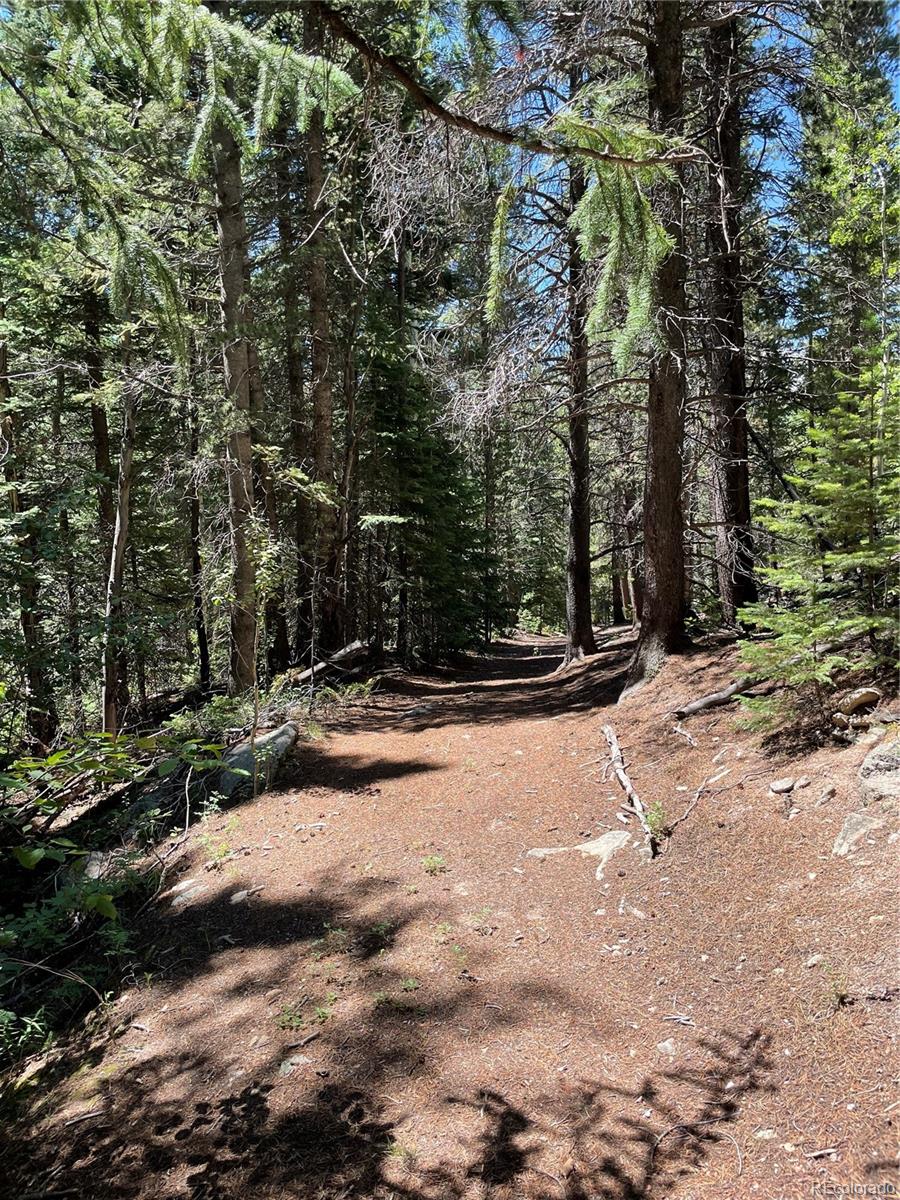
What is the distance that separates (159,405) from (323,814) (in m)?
8.79

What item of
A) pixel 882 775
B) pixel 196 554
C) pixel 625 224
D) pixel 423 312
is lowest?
pixel 882 775

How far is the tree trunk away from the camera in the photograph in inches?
348

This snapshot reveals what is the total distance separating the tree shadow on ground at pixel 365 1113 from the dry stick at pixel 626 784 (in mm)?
1500

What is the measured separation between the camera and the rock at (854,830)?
12.3 feet

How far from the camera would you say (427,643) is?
15.4 metres

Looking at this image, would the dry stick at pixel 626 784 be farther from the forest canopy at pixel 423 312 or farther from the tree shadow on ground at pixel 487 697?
the tree shadow on ground at pixel 487 697

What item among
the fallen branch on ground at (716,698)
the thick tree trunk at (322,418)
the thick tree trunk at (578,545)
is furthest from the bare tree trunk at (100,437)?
the fallen branch on ground at (716,698)

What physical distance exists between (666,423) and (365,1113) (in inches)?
256

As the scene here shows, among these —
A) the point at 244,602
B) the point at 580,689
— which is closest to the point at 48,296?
the point at 244,602

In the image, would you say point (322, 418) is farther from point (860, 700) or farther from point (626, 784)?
point (860, 700)

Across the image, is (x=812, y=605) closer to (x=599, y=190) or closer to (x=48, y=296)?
(x=599, y=190)

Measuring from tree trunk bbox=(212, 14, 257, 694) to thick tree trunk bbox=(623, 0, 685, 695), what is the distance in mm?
5000

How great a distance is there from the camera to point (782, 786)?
455 cm

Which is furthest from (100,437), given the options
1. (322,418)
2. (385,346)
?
(385,346)
